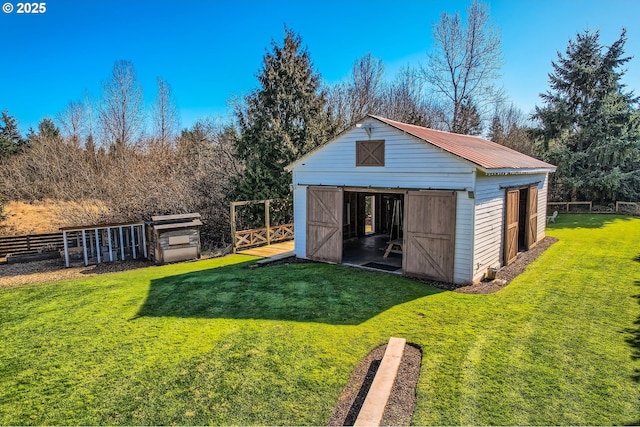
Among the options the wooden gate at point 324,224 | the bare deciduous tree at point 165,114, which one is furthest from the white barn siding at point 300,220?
the bare deciduous tree at point 165,114

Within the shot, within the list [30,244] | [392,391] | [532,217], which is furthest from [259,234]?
[392,391]

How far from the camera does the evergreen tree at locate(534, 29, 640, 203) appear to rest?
23.2m

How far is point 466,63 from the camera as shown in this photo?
26641 millimetres

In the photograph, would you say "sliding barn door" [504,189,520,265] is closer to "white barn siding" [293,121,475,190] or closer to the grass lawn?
the grass lawn

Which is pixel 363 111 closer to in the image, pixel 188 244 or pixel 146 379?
pixel 188 244

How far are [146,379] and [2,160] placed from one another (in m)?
32.4

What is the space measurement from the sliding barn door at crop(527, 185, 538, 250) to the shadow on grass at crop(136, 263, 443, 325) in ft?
22.6

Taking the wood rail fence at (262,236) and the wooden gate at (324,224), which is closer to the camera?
the wooden gate at (324,224)

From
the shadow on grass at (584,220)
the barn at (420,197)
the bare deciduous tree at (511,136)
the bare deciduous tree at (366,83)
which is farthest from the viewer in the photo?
the bare deciduous tree at (511,136)

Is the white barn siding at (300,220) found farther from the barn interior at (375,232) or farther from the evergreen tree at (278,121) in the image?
the evergreen tree at (278,121)

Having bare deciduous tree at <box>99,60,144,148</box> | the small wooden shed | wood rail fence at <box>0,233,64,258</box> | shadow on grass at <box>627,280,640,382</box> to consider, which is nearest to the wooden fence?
the small wooden shed

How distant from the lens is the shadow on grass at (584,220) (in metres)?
20.1

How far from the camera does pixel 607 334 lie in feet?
22.0

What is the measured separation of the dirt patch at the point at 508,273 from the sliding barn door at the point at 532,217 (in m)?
0.35
